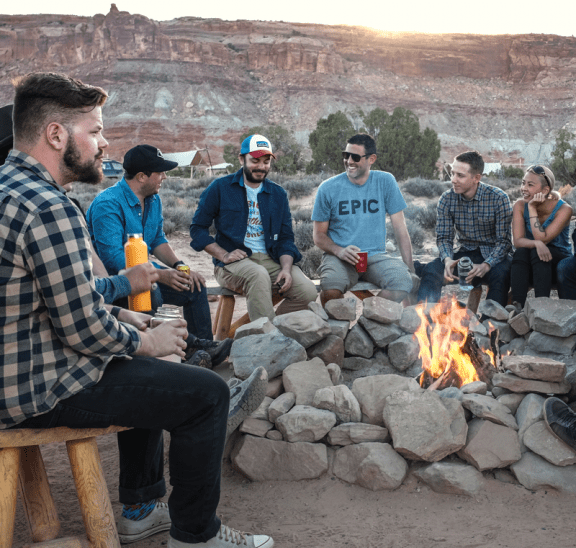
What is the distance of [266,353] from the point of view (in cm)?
300

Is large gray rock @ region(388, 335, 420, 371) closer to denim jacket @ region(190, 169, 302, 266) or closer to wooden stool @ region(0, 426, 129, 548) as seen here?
denim jacket @ region(190, 169, 302, 266)

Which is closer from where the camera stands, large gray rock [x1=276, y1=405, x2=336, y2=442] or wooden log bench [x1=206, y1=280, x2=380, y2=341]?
large gray rock [x1=276, y1=405, x2=336, y2=442]

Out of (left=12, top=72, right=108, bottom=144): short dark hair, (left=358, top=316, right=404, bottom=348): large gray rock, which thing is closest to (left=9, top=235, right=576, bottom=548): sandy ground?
(left=358, top=316, right=404, bottom=348): large gray rock

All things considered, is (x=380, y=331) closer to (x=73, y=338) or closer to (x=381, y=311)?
(x=381, y=311)

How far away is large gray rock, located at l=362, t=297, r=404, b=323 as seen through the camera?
3.47 meters

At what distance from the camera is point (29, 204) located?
156 centimetres

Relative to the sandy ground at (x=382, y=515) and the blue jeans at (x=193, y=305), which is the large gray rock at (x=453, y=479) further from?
the blue jeans at (x=193, y=305)

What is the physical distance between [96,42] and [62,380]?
Result: 199ft

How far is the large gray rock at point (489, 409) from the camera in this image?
262 cm

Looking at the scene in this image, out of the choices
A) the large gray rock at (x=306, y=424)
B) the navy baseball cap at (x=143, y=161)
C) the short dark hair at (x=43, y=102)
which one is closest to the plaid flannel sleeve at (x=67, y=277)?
the short dark hair at (x=43, y=102)

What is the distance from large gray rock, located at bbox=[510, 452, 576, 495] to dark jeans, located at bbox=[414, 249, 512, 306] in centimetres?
218

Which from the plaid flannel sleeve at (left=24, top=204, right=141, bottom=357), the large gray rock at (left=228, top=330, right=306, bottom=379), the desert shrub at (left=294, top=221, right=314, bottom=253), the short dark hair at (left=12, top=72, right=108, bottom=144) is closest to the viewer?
the plaid flannel sleeve at (left=24, top=204, right=141, bottom=357)

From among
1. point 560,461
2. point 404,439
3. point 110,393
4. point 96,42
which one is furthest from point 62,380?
point 96,42

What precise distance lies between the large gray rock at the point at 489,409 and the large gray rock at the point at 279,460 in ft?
2.45
